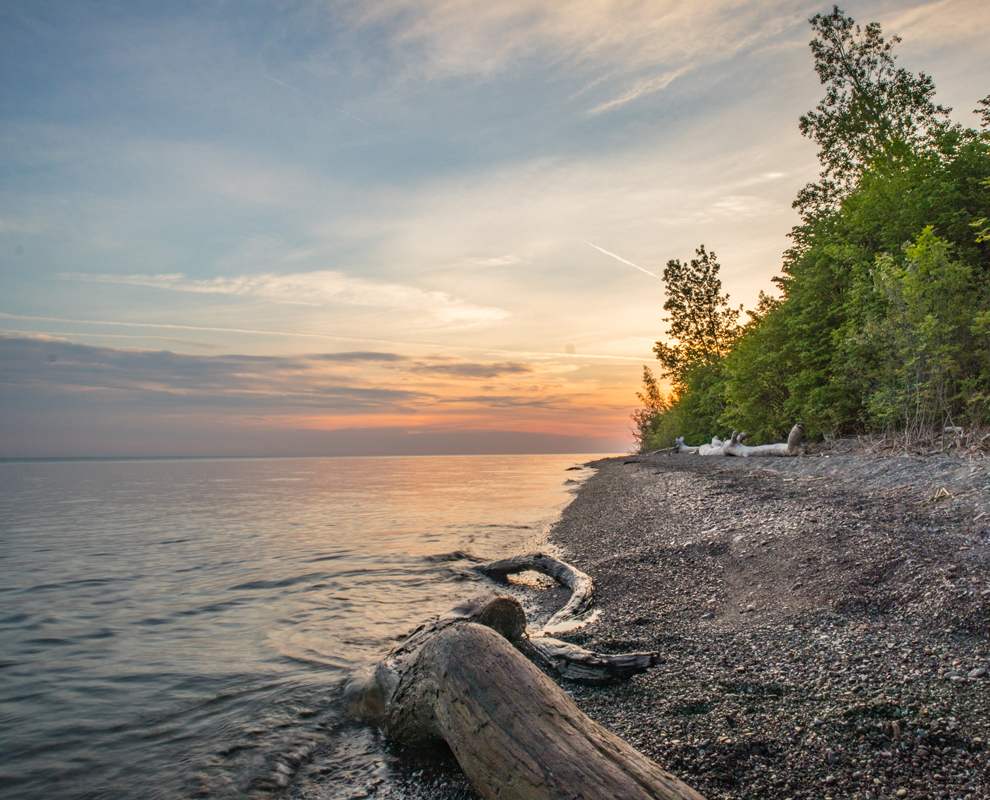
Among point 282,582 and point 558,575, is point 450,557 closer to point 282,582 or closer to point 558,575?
point 282,582

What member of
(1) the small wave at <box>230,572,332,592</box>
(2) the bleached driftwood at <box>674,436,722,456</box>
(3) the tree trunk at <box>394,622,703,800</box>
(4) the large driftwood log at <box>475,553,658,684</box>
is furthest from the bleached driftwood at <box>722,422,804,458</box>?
(3) the tree trunk at <box>394,622,703,800</box>

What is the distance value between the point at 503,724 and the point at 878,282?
19.2 metres

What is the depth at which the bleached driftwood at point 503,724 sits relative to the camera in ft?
8.16

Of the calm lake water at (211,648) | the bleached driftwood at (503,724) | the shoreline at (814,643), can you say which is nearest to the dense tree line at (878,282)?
the shoreline at (814,643)

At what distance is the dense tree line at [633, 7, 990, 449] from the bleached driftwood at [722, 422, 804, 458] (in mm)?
1174

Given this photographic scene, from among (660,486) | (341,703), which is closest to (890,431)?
(660,486)

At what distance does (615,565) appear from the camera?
887 cm

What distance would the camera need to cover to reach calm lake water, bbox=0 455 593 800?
13.0 feet

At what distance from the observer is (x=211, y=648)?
6.75 meters

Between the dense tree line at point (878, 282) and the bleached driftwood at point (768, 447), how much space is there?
3.85ft

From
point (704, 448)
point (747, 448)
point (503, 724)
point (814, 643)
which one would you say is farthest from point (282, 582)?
point (704, 448)

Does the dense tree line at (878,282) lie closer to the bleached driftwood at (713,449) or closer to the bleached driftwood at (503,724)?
the bleached driftwood at (713,449)

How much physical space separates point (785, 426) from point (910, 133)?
1491 centimetres

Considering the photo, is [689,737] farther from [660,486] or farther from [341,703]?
[660,486]
